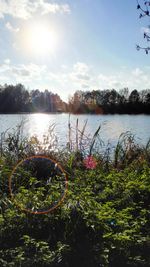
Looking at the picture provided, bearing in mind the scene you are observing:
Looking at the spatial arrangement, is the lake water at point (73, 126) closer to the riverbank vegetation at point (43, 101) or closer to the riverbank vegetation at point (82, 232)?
the riverbank vegetation at point (82, 232)

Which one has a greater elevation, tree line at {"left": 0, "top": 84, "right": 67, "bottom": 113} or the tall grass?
tree line at {"left": 0, "top": 84, "right": 67, "bottom": 113}

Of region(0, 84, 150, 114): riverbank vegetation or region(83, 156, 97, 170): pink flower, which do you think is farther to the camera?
region(0, 84, 150, 114): riverbank vegetation

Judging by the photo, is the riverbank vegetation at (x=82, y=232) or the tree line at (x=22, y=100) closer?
the riverbank vegetation at (x=82, y=232)

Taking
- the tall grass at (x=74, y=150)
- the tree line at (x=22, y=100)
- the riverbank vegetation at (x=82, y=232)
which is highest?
the tree line at (x=22, y=100)

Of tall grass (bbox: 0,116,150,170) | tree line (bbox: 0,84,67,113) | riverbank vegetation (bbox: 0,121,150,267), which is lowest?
riverbank vegetation (bbox: 0,121,150,267)

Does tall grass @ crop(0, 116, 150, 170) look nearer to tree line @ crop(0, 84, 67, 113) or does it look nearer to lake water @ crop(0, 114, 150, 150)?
lake water @ crop(0, 114, 150, 150)

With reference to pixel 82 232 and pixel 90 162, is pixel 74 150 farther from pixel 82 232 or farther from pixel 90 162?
pixel 82 232

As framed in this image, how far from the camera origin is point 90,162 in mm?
8203

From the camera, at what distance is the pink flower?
801 centimetres

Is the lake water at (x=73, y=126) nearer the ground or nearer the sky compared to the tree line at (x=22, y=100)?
nearer the ground

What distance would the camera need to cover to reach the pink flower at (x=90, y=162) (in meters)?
8.01

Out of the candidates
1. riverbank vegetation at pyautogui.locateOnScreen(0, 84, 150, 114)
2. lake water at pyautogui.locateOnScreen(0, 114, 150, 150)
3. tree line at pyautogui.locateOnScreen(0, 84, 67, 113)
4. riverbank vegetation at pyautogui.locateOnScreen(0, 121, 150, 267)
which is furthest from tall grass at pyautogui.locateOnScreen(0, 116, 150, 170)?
tree line at pyautogui.locateOnScreen(0, 84, 67, 113)

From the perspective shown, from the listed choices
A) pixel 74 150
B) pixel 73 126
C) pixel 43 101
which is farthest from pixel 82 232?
pixel 43 101

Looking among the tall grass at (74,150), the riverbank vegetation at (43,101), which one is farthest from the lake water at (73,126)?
the riverbank vegetation at (43,101)
